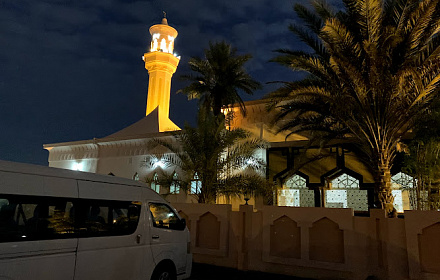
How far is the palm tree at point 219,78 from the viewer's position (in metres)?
15.5

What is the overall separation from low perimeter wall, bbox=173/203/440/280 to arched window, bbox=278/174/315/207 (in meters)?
6.12

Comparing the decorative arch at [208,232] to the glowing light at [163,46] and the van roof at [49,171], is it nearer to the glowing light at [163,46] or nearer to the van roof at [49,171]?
the van roof at [49,171]

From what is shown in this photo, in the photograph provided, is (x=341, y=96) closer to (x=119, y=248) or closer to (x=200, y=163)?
(x=200, y=163)

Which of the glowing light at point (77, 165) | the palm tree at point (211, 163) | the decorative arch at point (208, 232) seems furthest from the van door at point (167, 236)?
the glowing light at point (77, 165)

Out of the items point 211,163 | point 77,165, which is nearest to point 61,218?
point 211,163

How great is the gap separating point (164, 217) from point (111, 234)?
3.97ft

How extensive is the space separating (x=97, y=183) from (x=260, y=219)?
4930 mm

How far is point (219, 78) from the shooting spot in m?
15.5

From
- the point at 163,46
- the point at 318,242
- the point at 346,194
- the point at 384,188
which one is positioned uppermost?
the point at 163,46

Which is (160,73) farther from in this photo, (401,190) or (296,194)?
(401,190)

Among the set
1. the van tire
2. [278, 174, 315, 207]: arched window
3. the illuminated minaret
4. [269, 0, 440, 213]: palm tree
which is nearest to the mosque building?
[278, 174, 315, 207]: arched window

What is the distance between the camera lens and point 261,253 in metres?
8.11

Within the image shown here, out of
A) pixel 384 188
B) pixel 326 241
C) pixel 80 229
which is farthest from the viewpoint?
pixel 384 188

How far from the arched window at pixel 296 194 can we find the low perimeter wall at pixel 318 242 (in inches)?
241
